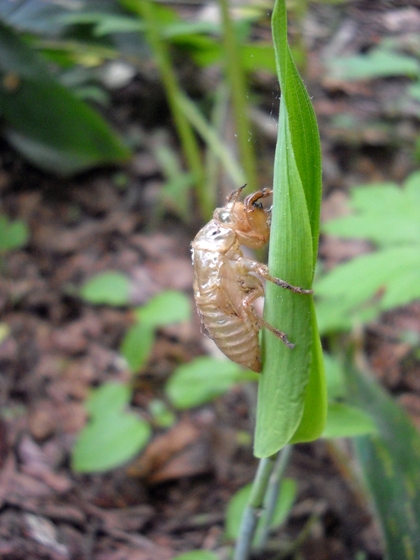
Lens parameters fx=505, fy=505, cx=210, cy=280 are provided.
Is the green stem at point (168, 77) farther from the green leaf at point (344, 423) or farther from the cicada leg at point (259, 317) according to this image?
the green leaf at point (344, 423)

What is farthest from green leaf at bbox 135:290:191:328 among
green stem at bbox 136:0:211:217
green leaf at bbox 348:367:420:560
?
green leaf at bbox 348:367:420:560

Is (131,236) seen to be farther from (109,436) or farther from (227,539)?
(227,539)

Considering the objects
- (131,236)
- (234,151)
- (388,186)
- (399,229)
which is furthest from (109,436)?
(234,151)

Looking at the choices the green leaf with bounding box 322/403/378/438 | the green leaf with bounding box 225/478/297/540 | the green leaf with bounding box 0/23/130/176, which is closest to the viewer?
the green leaf with bounding box 322/403/378/438

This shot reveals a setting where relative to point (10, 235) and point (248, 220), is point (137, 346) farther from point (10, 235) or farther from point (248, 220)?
point (248, 220)

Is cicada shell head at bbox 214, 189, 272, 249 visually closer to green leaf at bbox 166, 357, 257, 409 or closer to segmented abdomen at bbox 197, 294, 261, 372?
segmented abdomen at bbox 197, 294, 261, 372

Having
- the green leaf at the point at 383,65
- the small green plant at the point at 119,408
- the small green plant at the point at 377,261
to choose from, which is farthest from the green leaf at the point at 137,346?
the green leaf at the point at 383,65

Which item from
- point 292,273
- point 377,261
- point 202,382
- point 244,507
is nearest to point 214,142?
point 377,261
